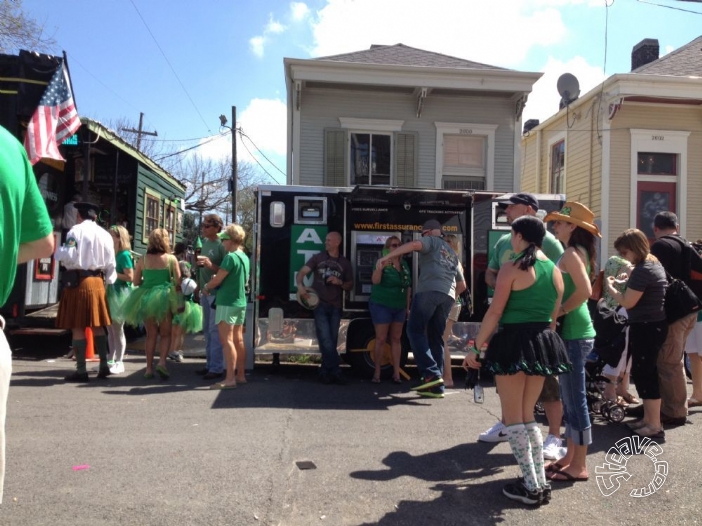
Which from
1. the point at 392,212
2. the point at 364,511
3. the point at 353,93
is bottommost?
the point at 364,511

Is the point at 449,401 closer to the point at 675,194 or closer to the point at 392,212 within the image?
the point at 392,212

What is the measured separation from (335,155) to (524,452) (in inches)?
374

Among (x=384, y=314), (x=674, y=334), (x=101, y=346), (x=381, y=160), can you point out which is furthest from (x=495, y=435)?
(x=381, y=160)

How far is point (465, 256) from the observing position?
7742 millimetres

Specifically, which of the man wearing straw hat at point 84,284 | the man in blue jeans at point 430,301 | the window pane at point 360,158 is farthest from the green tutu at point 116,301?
the window pane at point 360,158

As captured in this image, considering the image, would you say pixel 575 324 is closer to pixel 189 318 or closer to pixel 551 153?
pixel 189 318

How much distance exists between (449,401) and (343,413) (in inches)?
50.8

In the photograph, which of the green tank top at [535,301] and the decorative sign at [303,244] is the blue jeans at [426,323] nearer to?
the decorative sign at [303,244]

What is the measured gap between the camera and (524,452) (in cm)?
360

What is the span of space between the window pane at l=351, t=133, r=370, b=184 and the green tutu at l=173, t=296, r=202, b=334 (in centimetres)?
569

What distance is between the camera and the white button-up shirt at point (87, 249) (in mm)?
6781

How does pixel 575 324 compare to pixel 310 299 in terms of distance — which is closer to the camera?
pixel 575 324

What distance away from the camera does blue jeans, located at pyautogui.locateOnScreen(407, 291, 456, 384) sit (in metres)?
6.41

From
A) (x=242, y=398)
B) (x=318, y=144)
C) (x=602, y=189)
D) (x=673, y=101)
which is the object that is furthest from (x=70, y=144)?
(x=673, y=101)
